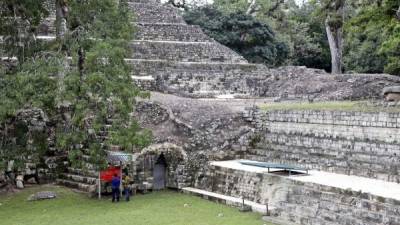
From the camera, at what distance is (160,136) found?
17.8m

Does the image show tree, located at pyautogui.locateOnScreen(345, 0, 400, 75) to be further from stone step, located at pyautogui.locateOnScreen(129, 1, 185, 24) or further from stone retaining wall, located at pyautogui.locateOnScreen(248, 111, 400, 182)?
stone step, located at pyautogui.locateOnScreen(129, 1, 185, 24)

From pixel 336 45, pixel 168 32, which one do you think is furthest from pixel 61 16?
pixel 336 45

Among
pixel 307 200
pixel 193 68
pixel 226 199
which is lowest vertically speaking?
pixel 226 199

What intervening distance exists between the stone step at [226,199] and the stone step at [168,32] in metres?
13.2

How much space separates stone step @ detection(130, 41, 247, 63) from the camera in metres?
27.7

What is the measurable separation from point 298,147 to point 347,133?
59.6 inches

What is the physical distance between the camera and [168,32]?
29.4 m

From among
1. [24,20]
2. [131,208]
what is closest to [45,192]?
[131,208]

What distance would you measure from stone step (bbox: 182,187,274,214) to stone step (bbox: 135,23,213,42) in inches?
521

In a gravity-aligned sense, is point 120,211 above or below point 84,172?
below

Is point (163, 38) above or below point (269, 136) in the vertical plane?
above

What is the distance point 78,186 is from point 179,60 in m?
11.9

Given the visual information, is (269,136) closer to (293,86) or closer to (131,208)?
(131,208)

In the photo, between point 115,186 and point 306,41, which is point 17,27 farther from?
point 306,41
